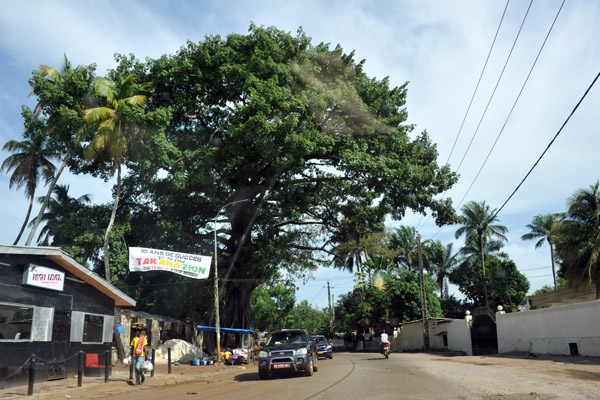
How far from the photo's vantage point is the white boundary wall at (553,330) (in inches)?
690

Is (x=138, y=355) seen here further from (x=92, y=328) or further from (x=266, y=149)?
(x=266, y=149)

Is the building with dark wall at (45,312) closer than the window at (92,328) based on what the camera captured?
Yes

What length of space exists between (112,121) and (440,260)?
55673 millimetres

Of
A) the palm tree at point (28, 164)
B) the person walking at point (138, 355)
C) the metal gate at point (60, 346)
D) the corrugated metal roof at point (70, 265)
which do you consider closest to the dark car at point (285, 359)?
the person walking at point (138, 355)

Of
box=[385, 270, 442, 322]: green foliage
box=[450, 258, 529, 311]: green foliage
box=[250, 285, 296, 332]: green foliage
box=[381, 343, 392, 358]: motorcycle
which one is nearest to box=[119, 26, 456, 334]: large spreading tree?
box=[381, 343, 392, 358]: motorcycle

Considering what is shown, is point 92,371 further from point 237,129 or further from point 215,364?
point 237,129

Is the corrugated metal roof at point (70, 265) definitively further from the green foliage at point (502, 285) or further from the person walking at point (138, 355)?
the green foliage at point (502, 285)

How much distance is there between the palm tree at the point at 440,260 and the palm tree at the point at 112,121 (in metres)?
51.6

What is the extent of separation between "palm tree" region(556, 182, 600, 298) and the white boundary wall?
503 centimetres

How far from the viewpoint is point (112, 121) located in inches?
966

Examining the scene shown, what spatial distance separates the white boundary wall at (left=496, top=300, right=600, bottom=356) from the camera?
17.5 metres

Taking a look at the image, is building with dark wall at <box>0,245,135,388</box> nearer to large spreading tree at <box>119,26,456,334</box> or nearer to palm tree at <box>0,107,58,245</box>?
large spreading tree at <box>119,26,456,334</box>

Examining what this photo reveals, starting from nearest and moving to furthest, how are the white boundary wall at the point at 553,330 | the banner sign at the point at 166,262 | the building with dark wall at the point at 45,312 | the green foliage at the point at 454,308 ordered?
the building with dark wall at the point at 45,312 → the white boundary wall at the point at 553,330 → the banner sign at the point at 166,262 → the green foliage at the point at 454,308

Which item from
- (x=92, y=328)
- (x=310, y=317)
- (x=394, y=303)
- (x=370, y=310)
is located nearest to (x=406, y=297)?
(x=394, y=303)
